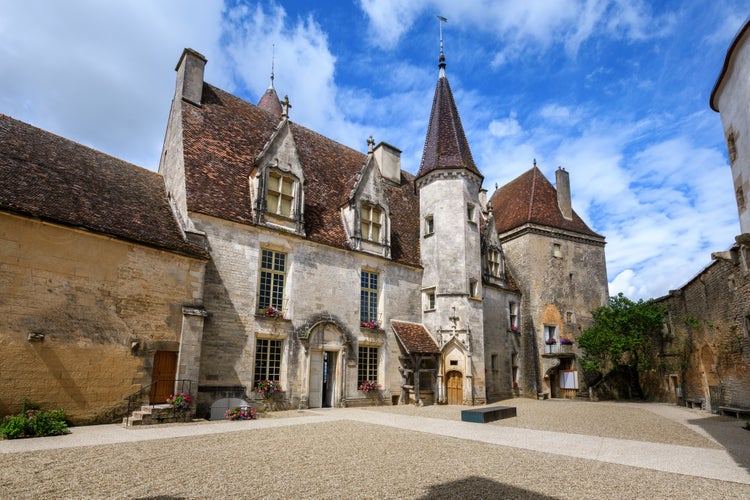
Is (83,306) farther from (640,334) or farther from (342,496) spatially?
(640,334)

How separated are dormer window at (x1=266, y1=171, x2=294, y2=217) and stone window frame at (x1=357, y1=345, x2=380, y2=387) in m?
5.90

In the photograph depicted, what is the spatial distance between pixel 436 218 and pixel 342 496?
15.9 meters

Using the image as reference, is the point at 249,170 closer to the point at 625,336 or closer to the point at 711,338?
the point at 711,338

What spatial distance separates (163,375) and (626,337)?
773 inches

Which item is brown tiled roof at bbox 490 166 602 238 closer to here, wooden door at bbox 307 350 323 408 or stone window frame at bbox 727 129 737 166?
wooden door at bbox 307 350 323 408

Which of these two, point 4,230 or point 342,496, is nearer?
point 342,496

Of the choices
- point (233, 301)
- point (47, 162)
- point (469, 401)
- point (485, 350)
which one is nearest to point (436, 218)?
point (485, 350)

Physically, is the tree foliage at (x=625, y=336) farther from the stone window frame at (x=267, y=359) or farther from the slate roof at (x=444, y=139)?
the stone window frame at (x=267, y=359)

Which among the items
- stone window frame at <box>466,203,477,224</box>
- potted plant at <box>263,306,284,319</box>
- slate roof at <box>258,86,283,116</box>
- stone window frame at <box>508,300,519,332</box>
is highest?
slate roof at <box>258,86,283,116</box>

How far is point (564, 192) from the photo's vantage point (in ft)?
88.2

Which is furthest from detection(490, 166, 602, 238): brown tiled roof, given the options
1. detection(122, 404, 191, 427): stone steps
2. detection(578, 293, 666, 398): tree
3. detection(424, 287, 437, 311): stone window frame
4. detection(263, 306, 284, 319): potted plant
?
detection(122, 404, 191, 427): stone steps

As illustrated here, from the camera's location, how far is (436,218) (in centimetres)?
2017

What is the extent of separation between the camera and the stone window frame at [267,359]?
565 inches

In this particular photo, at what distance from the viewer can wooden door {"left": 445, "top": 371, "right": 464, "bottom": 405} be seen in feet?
59.6
